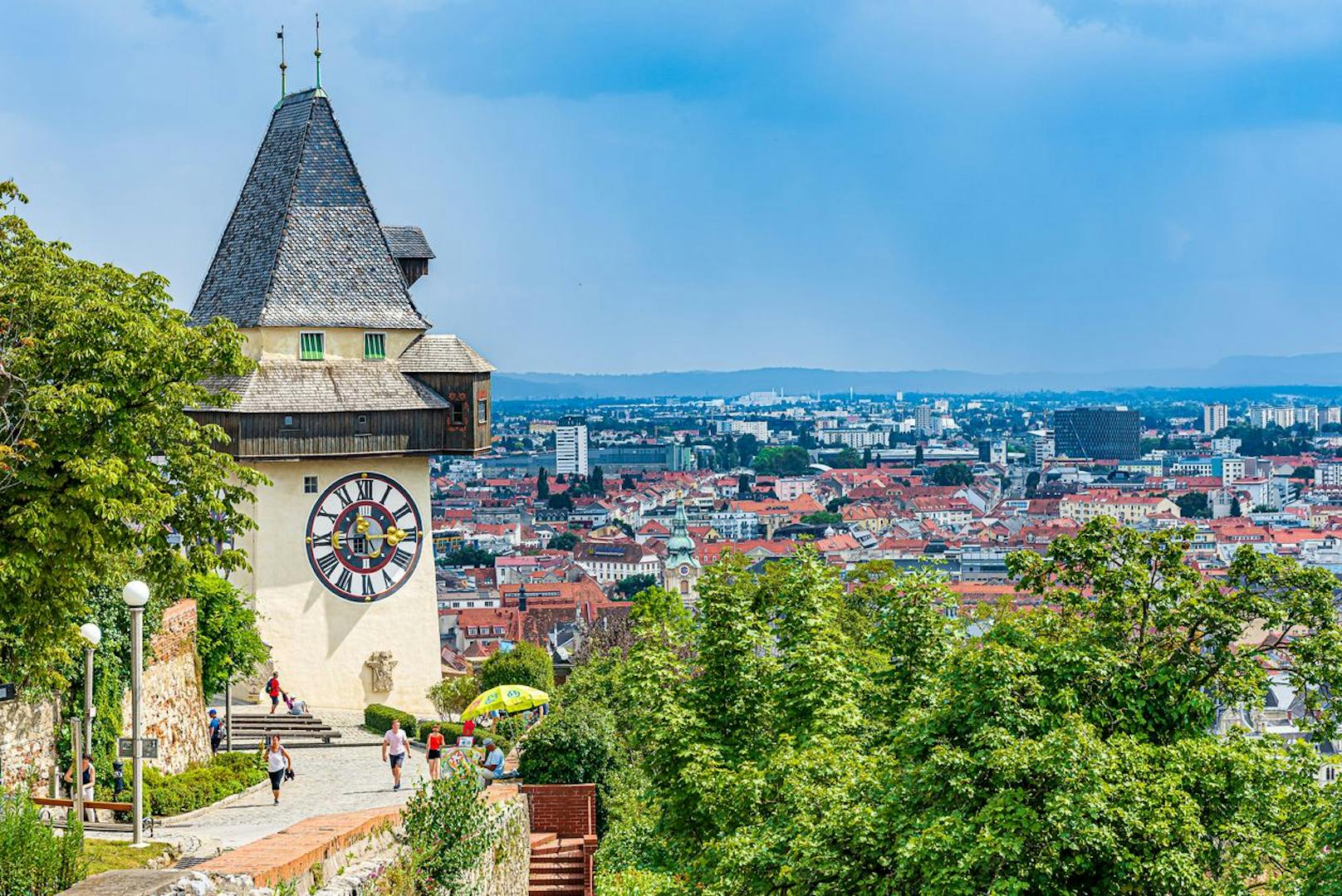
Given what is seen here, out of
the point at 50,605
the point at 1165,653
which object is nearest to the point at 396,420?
the point at 50,605

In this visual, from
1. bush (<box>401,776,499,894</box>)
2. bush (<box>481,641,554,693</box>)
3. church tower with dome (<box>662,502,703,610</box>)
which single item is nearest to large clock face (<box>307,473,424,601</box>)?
bush (<box>481,641,554,693</box>)

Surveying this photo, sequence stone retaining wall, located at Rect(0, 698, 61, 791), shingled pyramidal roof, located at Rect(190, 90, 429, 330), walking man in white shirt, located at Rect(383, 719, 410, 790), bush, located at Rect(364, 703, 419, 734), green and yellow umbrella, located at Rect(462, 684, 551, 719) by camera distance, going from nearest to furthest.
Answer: stone retaining wall, located at Rect(0, 698, 61, 791), walking man in white shirt, located at Rect(383, 719, 410, 790), green and yellow umbrella, located at Rect(462, 684, 551, 719), bush, located at Rect(364, 703, 419, 734), shingled pyramidal roof, located at Rect(190, 90, 429, 330)

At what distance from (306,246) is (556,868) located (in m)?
15.2

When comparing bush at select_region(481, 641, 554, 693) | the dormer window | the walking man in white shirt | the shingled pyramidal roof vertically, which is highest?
the shingled pyramidal roof

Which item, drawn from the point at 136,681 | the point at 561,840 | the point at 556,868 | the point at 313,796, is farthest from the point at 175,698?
the point at 136,681

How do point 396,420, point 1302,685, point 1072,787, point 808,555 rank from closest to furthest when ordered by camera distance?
point 1072,787 < point 1302,685 < point 808,555 < point 396,420

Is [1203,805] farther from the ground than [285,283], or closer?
closer

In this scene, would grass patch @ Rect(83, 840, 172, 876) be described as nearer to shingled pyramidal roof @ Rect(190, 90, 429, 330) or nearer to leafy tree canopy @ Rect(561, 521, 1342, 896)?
leafy tree canopy @ Rect(561, 521, 1342, 896)

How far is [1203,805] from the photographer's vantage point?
12156 millimetres

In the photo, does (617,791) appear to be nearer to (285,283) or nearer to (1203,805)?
(285,283)

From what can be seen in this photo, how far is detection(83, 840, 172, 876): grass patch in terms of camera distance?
1411cm

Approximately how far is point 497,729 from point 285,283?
28.8 ft

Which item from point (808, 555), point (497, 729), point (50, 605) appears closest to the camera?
point (50, 605)

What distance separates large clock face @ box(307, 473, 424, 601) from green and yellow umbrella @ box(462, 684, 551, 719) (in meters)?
4.97
